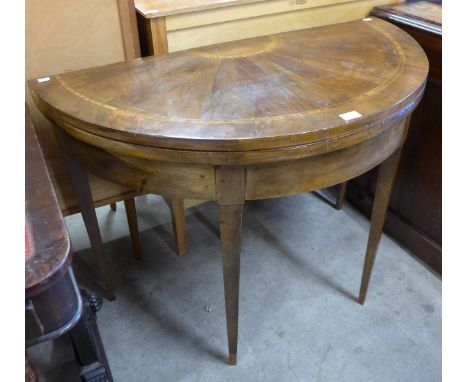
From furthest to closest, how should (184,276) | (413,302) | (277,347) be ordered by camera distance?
(184,276) < (413,302) < (277,347)

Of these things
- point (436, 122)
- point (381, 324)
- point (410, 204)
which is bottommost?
point (381, 324)

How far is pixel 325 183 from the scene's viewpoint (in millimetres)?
799

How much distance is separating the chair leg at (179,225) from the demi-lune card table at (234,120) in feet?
1.30

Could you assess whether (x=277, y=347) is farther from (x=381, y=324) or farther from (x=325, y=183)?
(x=325, y=183)

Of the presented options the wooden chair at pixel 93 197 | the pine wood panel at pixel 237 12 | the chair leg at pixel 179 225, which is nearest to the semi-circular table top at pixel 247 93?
the pine wood panel at pixel 237 12

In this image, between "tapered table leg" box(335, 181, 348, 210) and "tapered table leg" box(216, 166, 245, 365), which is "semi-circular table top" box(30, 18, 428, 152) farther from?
"tapered table leg" box(335, 181, 348, 210)

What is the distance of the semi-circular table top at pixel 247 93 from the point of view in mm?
699

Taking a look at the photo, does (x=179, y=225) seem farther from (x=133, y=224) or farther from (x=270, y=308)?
(x=270, y=308)

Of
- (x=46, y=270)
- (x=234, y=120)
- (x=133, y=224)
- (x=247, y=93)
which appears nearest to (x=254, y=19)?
(x=247, y=93)

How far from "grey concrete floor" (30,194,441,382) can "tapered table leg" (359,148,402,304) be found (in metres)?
0.14

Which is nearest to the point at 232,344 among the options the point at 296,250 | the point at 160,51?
the point at 296,250

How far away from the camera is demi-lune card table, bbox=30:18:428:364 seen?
0.70 meters

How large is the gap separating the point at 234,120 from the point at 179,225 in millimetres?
722
